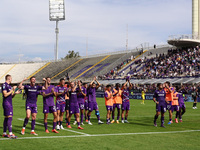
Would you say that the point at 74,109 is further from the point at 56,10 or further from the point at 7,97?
the point at 56,10

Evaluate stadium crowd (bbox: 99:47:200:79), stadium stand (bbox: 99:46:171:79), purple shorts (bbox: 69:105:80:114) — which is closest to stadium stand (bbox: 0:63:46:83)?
stadium stand (bbox: 99:46:171:79)

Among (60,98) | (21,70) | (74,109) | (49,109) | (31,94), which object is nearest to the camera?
(31,94)

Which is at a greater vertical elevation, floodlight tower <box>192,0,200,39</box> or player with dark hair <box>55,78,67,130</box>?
floodlight tower <box>192,0,200,39</box>

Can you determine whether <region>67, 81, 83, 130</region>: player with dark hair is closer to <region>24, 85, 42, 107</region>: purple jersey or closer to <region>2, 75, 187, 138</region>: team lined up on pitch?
<region>2, 75, 187, 138</region>: team lined up on pitch

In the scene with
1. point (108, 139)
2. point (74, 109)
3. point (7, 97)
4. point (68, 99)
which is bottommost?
point (108, 139)

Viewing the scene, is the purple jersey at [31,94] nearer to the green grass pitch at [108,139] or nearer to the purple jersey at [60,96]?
the green grass pitch at [108,139]

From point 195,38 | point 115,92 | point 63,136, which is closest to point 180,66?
point 195,38

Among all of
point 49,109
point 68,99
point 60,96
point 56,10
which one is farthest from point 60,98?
point 56,10

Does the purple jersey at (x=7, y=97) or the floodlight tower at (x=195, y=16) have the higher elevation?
the floodlight tower at (x=195, y=16)

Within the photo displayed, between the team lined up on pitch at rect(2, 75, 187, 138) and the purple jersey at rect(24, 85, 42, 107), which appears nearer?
the team lined up on pitch at rect(2, 75, 187, 138)

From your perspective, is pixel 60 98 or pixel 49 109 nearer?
pixel 49 109

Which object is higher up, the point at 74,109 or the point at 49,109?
the point at 49,109

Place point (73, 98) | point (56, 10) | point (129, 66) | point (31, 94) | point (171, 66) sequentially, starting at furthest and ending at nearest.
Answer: point (56, 10)
point (129, 66)
point (171, 66)
point (73, 98)
point (31, 94)

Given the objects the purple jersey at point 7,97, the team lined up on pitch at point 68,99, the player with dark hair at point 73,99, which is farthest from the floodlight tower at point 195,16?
the purple jersey at point 7,97
